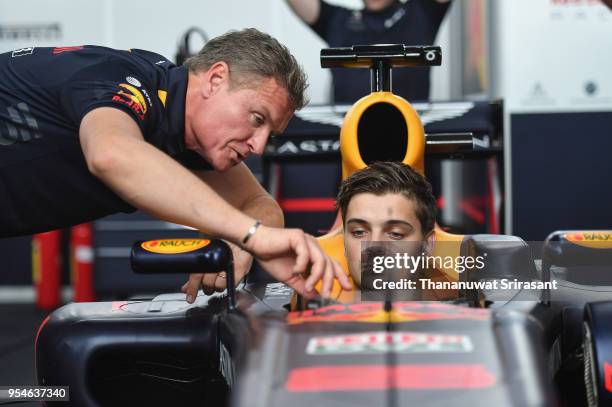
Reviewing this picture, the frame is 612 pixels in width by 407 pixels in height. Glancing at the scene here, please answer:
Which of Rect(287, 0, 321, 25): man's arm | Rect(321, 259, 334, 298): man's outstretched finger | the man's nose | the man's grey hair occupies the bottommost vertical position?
the man's nose

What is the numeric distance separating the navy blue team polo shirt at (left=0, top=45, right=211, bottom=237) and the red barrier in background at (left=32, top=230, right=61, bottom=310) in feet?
8.52

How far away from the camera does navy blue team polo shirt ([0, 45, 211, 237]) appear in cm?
139

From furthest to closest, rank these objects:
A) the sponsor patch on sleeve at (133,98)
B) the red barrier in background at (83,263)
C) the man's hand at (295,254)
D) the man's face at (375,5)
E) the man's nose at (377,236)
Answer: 1. the red barrier in background at (83,263)
2. the man's face at (375,5)
3. the man's nose at (377,236)
4. the sponsor patch on sleeve at (133,98)
5. the man's hand at (295,254)

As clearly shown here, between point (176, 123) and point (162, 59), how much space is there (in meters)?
0.16

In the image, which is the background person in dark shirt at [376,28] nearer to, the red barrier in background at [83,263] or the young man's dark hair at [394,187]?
the red barrier in background at [83,263]

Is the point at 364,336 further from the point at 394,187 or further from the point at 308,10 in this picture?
the point at 308,10

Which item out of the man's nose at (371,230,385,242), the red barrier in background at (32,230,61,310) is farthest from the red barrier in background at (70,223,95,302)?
the man's nose at (371,230,385,242)

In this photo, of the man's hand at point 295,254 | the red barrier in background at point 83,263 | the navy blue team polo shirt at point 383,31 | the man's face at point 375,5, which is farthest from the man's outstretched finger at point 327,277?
the red barrier in background at point 83,263

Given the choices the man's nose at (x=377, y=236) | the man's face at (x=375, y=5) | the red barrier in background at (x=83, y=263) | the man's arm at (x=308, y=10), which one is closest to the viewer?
the man's nose at (x=377, y=236)

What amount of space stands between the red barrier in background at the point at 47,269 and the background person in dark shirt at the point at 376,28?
1.50 meters

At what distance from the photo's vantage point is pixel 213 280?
4.86 feet

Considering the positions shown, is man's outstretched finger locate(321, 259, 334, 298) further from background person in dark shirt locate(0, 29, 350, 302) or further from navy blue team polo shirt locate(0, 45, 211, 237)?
navy blue team polo shirt locate(0, 45, 211, 237)

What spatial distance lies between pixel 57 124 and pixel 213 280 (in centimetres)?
36

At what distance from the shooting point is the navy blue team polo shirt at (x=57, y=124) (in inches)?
54.7
